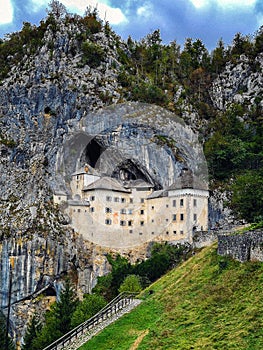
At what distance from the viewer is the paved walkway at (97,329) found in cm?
3412

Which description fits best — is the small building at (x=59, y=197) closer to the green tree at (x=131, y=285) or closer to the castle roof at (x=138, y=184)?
the castle roof at (x=138, y=184)

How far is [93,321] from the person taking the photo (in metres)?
36.2

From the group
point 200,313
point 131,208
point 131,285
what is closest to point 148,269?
point 131,285

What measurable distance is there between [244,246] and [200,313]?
17.7ft

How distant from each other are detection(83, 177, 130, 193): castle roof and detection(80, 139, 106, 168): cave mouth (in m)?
4.46

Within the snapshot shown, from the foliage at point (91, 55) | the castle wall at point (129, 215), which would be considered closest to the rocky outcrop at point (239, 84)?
the foliage at point (91, 55)

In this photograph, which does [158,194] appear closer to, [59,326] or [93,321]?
[59,326]

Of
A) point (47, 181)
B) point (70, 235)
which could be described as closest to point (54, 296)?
point (70, 235)

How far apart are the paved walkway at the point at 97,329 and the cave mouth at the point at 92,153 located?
49778mm

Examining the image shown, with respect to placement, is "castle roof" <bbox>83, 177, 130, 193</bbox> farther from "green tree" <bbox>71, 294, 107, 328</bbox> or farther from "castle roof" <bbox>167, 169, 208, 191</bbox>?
"green tree" <bbox>71, 294, 107, 328</bbox>

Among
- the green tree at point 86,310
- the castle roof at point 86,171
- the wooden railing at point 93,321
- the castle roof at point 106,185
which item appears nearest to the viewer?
the wooden railing at point 93,321

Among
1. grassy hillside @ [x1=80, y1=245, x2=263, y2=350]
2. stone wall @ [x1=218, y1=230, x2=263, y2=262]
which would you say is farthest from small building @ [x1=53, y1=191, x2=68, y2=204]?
stone wall @ [x1=218, y1=230, x2=263, y2=262]

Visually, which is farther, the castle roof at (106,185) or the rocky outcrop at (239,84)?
the rocky outcrop at (239,84)

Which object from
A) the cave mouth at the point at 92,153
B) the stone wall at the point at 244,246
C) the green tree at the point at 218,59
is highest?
the green tree at the point at 218,59
